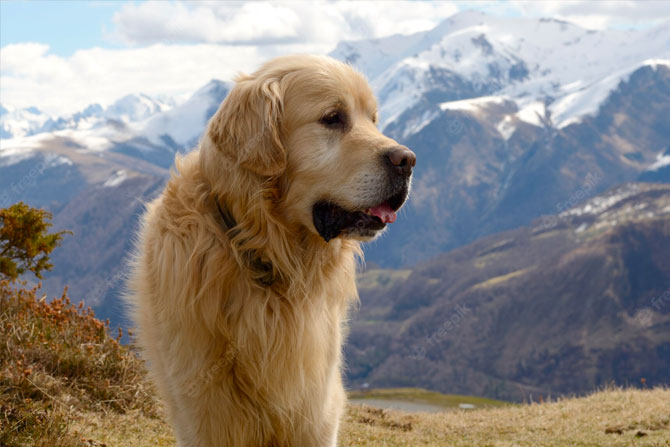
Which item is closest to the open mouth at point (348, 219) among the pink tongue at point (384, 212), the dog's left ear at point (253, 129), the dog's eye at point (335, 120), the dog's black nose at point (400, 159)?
the pink tongue at point (384, 212)

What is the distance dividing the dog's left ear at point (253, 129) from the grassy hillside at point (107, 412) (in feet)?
12.7

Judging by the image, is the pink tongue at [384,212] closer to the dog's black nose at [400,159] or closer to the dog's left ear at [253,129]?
the dog's black nose at [400,159]

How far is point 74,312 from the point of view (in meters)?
10.2

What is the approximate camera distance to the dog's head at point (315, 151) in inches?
178

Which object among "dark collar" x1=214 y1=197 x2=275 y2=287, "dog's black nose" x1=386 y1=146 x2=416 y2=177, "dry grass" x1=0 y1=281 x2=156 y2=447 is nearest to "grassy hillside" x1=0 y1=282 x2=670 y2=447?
"dry grass" x1=0 y1=281 x2=156 y2=447

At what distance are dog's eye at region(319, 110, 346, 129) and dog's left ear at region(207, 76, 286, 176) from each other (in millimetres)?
319

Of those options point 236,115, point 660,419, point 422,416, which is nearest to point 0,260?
point 422,416

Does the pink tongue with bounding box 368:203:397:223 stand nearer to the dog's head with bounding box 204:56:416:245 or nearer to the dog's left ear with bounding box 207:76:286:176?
the dog's head with bounding box 204:56:416:245

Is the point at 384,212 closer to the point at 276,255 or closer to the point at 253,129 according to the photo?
the point at 276,255

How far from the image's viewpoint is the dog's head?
4.52 metres

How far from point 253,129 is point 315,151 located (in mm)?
442

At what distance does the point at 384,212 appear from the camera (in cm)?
463

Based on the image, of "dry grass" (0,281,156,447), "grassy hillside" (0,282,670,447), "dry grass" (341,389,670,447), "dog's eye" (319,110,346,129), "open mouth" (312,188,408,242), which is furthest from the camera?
"dry grass" (341,389,670,447)

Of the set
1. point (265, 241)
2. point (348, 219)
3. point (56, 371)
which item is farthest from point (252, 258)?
point (56, 371)
